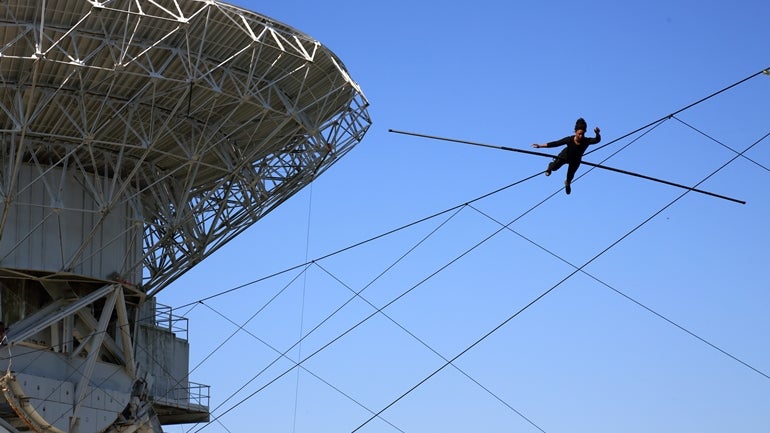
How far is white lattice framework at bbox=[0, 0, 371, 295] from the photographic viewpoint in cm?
3944

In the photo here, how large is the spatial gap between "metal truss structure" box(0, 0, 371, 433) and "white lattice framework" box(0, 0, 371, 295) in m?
0.06

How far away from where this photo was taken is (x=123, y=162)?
45750 millimetres

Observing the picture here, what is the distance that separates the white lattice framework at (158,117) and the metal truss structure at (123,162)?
2.3 inches

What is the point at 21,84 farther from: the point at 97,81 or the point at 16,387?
the point at 16,387

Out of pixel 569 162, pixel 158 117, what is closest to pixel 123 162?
pixel 158 117

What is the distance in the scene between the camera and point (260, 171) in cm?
4666

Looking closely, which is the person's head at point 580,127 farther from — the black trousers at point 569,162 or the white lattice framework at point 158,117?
the white lattice framework at point 158,117

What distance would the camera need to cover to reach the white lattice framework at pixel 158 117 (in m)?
39.4

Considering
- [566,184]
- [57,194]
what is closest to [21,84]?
[57,194]

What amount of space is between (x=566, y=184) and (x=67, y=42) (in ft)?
55.0

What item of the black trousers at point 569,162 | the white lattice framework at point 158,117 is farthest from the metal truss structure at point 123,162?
the black trousers at point 569,162

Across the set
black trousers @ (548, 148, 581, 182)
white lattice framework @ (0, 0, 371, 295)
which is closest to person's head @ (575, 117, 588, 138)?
black trousers @ (548, 148, 581, 182)

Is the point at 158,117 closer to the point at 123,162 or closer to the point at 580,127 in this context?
the point at 123,162

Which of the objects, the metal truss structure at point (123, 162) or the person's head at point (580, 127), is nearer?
the person's head at point (580, 127)
